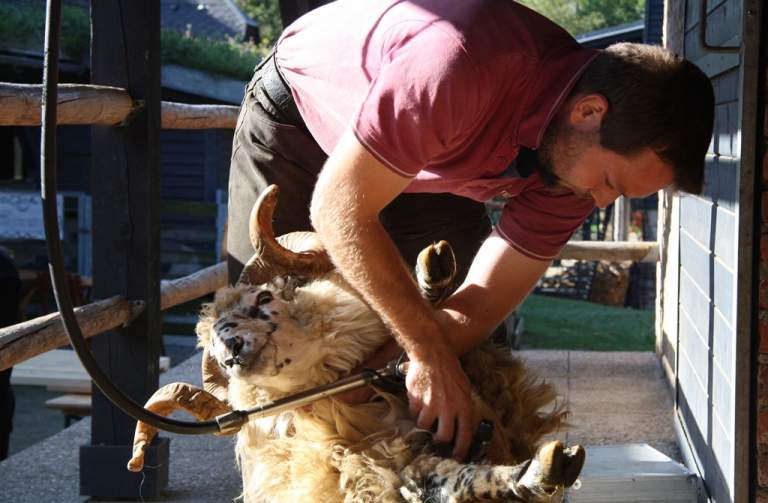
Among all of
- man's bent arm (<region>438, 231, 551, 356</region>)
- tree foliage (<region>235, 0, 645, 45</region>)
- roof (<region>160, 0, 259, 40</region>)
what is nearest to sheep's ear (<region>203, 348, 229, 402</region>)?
man's bent arm (<region>438, 231, 551, 356</region>)

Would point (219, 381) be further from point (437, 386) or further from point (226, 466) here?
point (226, 466)

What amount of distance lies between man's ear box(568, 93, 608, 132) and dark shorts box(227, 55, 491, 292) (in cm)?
80

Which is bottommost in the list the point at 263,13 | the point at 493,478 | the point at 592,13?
the point at 493,478

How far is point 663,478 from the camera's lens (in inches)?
126

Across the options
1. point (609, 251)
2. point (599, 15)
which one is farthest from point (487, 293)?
point (599, 15)

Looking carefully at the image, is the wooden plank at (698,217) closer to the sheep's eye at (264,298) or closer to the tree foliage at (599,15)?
the sheep's eye at (264,298)

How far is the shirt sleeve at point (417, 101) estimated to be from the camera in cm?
179

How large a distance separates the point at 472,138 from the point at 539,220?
0.41 meters

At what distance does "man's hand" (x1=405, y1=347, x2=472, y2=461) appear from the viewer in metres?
1.85

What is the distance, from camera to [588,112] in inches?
76.1

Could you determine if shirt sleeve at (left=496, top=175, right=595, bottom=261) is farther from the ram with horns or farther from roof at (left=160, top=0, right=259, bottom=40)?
roof at (left=160, top=0, right=259, bottom=40)

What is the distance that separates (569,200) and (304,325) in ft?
2.80

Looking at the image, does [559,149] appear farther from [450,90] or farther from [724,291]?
[724,291]

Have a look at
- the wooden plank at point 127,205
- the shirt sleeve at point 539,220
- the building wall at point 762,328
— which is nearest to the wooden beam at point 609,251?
the building wall at point 762,328
